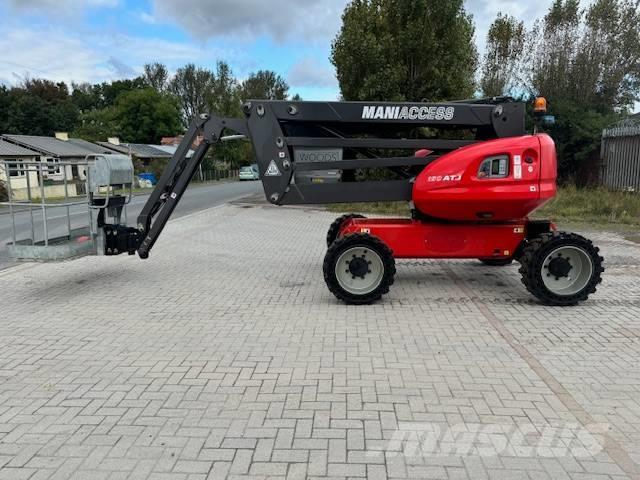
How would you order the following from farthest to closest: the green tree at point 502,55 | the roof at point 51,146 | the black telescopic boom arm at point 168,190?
the roof at point 51,146
the green tree at point 502,55
the black telescopic boom arm at point 168,190

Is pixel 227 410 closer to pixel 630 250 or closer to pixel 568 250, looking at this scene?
pixel 568 250

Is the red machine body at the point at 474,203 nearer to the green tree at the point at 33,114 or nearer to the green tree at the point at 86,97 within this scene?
the green tree at the point at 33,114

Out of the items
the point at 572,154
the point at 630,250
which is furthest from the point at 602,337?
the point at 572,154

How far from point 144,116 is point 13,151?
32430 millimetres

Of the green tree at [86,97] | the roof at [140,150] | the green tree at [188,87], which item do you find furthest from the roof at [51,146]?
the green tree at [86,97]

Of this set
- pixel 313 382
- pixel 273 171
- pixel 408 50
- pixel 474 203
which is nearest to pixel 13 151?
pixel 408 50

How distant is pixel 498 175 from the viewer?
624cm

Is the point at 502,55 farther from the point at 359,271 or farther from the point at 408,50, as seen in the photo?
the point at 359,271

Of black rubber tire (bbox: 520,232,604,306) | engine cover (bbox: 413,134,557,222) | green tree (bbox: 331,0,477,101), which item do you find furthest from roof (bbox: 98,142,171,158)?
black rubber tire (bbox: 520,232,604,306)

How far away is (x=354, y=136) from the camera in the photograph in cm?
727

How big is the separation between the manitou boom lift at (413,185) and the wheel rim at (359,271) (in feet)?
0.04

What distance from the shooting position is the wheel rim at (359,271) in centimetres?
641

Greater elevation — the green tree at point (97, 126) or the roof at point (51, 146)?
the green tree at point (97, 126)

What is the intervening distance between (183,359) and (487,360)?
8.90 feet
